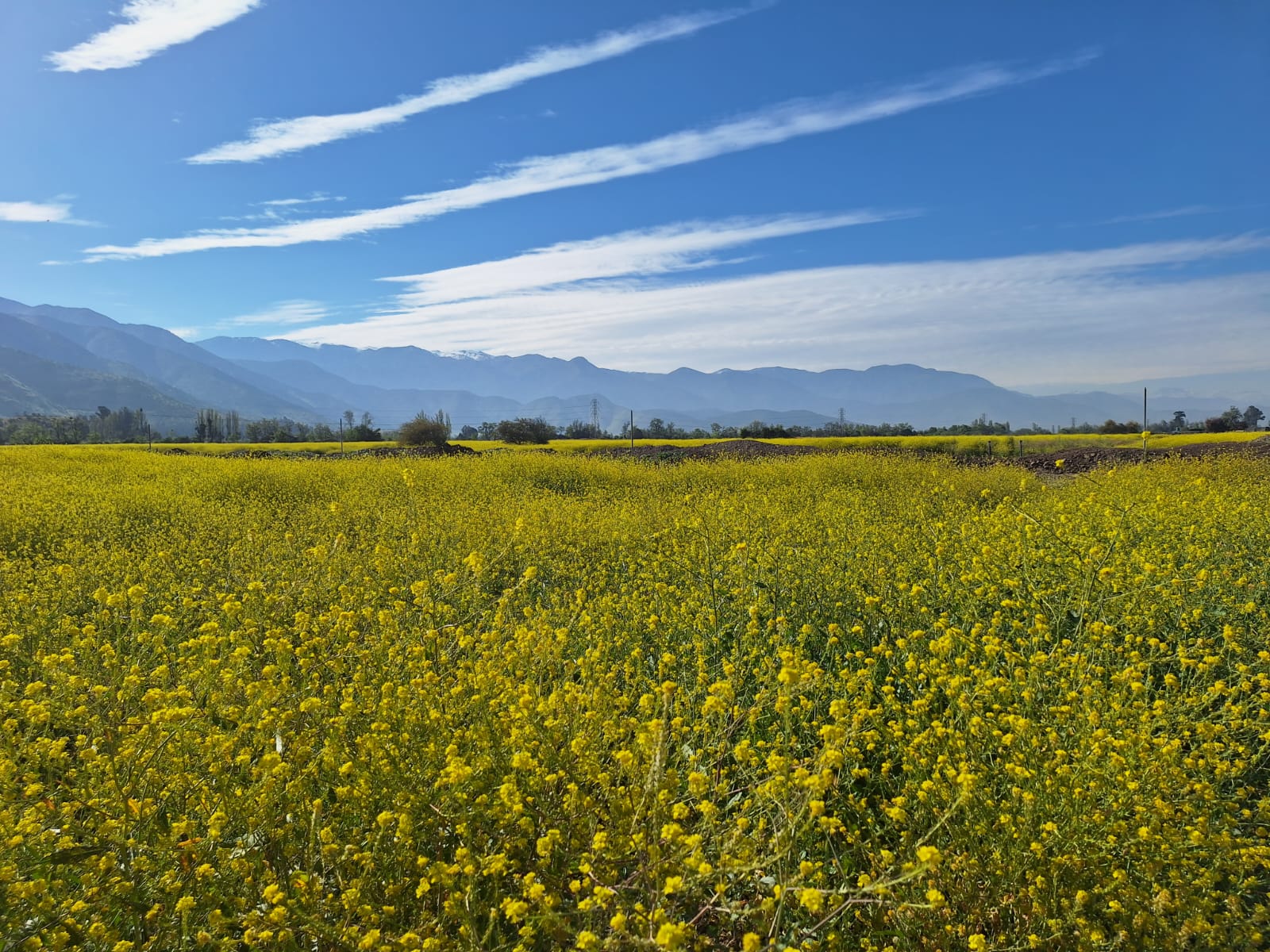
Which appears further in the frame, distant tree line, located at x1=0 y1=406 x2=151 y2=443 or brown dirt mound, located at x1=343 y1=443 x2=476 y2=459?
distant tree line, located at x1=0 y1=406 x2=151 y2=443

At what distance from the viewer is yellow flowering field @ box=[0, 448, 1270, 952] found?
188 cm

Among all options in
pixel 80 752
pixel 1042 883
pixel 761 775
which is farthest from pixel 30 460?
pixel 1042 883

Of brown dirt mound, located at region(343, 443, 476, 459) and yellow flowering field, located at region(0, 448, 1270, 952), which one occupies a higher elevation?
brown dirt mound, located at region(343, 443, 476, 459)

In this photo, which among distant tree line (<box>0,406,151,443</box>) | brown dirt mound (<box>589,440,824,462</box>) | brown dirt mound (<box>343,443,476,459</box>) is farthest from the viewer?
distant tree line (<box>0,406,151,443</box>)

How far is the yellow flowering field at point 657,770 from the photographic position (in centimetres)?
188

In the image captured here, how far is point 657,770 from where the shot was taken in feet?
6.50

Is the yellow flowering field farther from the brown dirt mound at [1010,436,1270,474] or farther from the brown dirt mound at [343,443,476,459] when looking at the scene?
the brown dirt mound at [343,443,476,459]

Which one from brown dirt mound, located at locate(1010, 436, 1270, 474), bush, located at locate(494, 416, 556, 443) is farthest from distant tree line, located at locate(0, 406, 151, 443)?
brown dirt mound, located at locate(1010, 436, 1270, 474)

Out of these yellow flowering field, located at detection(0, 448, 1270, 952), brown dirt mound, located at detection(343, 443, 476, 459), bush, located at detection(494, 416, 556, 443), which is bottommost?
yellow flowering field, located at detection(0, 448, 1270, 952)

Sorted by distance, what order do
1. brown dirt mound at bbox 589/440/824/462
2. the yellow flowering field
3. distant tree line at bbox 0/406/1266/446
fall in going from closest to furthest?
the yellow flowering field < brown dirt mound at bbox 589/440/824/462 < distant tree line at bbox 0/406/1266/446

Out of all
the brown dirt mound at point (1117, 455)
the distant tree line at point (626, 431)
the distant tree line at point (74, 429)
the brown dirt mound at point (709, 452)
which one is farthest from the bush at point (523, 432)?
the brown dirt mound at point (1117, 455)

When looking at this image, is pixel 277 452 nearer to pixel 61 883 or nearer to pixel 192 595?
pixel 192 595

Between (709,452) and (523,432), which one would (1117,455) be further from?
(523,432)

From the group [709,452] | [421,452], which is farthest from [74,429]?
[709,452]
